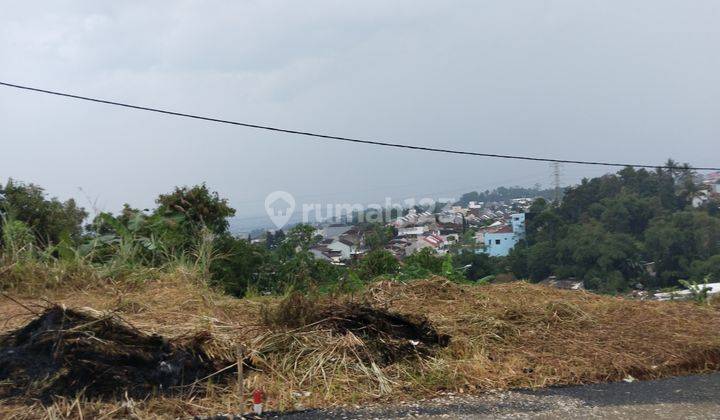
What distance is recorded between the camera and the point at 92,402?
3.91m

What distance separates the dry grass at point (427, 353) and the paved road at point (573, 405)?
0.16 m

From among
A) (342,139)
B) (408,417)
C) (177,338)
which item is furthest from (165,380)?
(342,139)

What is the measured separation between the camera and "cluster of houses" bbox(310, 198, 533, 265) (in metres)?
11.2

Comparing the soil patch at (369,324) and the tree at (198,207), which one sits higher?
the tree at (198,207)

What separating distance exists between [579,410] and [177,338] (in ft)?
9.49

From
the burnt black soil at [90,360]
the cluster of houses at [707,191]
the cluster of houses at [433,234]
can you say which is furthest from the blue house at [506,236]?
the burnt black soil at [90,360]

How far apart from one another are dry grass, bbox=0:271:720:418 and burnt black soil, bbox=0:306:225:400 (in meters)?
0.13

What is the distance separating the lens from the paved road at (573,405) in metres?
3.91

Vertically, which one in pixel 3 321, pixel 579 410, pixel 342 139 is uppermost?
pixel 342 139

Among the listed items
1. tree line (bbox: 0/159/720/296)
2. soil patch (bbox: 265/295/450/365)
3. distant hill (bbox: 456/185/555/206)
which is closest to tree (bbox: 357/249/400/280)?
tree line (bbox: 0/159/720/296)

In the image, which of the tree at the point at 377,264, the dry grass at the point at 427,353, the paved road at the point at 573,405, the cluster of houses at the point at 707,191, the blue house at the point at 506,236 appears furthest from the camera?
the blue house at the point at 506,236

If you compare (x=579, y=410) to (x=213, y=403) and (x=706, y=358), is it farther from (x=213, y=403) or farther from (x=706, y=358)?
(x=213, y=403)

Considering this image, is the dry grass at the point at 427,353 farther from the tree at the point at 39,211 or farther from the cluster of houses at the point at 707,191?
the cluster of houses at the point at 707,191

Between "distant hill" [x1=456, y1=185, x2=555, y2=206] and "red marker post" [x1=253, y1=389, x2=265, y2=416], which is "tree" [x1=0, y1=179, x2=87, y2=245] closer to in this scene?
"red marker post" [x1=253, y1=389, x2=265, y2=416]
